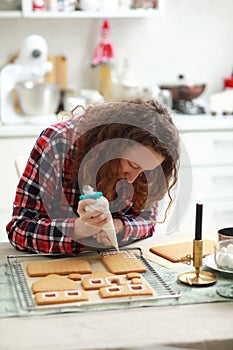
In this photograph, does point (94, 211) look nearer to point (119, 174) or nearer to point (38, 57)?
point (119, 174)

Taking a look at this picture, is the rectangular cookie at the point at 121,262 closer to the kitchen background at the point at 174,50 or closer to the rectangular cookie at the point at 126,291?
the rectangular cookie at the point at 126,291

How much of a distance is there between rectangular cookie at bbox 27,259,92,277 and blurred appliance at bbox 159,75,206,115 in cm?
209

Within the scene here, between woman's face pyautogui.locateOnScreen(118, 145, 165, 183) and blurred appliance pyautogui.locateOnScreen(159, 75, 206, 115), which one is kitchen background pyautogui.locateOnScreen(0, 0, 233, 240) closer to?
blurred appliance pyautogui.locateOnScreen(159, 75, 206, 115)

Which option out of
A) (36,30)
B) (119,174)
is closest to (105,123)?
(119,174)

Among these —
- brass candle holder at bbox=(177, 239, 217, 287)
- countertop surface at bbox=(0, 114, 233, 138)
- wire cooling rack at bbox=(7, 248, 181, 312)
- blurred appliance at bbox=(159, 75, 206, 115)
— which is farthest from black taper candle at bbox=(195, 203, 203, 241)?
blurred appliance at bbox=(159, 75, 206, 115)

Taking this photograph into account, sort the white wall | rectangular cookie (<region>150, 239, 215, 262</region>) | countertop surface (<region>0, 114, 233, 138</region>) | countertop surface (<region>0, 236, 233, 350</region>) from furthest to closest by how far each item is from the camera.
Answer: the white wall
countertop surface (<region>0, 114, 233, 138</region>)
rectangular cookie (<region>150, 239, 215, 262</region>)
countertop surface (<region>0, 236, 233, 350</region>)

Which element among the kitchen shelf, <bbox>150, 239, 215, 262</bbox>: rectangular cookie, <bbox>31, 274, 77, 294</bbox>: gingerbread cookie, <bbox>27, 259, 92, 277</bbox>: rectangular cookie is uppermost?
the kitchen shelf

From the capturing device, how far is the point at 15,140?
3.40 metres

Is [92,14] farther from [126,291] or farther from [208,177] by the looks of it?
[126,291]

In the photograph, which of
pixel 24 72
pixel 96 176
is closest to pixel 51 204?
pixel 96 176

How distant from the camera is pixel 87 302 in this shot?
1570 millimetres

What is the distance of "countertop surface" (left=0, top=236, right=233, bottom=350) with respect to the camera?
1.38 m

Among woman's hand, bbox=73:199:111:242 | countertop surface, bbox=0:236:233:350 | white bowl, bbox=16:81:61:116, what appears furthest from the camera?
white bowl, bbox=16:81:61:116

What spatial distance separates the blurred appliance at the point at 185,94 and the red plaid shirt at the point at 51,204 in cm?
179
